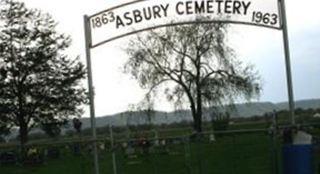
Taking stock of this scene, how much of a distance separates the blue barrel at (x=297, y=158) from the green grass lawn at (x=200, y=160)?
33.6 inches

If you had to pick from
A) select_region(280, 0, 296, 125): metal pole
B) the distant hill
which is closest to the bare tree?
the distant hill

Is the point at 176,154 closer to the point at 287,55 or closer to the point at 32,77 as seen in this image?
the point at 287,55

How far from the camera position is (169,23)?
1653 cm

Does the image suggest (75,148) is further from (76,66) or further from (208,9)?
(76,66)

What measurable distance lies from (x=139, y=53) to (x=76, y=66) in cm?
546

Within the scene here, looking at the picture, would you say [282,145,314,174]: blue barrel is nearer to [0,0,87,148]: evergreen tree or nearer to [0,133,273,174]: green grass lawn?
[0,133,273,174]: green grass lawn

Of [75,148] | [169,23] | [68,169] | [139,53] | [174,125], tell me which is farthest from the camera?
[174,125]

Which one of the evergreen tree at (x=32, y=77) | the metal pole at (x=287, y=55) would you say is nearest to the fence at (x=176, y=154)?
the metal pole at (x=287, y=55)

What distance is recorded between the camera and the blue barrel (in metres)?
15.3

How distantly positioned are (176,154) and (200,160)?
8.83 m

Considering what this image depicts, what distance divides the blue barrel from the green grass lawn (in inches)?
33.6

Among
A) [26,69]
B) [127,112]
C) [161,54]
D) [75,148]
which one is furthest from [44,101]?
[75,148]

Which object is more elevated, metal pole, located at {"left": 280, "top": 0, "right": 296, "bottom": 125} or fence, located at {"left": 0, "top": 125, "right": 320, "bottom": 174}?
metal pole, located at {"left": 280, "top": 0, "right": 296, "bottom": 125}

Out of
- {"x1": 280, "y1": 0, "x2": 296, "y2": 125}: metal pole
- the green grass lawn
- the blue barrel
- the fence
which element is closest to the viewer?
the blue barrel
